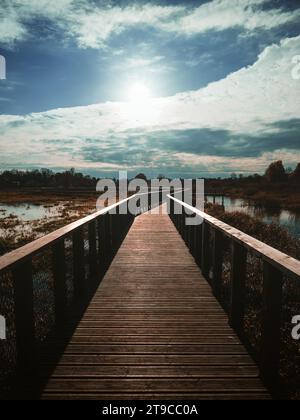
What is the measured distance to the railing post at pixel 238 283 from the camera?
3488mm

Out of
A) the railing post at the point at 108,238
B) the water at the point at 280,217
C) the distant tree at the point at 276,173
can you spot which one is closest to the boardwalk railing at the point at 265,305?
the railing post at the point at 108,238

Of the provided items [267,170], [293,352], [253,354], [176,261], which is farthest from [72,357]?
[267,170]

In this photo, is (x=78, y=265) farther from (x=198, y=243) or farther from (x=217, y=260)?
(x=198, y=243)

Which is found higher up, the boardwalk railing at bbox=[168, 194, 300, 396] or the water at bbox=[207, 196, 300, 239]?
the boardwalk railing at bbox=[168, 194, 300, 396]

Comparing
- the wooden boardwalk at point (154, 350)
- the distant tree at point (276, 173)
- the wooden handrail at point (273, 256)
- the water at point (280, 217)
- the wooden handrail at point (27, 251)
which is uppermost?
the distant tree at point (276, 173)

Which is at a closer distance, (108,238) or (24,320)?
(24,320)

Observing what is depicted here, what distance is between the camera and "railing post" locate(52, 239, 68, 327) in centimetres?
358

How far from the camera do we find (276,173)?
108 meters

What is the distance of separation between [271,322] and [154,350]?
1.16 meters

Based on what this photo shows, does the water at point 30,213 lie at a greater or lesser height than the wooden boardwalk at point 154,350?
lesser

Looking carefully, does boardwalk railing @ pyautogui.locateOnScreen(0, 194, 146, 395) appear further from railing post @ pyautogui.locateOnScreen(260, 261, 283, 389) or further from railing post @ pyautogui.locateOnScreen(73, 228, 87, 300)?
railing post @ pyautogui.locateOnScreen(260, 261, 283, 389)

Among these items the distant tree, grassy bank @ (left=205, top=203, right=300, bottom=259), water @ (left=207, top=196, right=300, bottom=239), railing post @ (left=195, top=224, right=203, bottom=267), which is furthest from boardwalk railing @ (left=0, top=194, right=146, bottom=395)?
the distant tree

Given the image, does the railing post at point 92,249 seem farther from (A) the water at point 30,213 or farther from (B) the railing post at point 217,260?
(A) the water at point 30,213

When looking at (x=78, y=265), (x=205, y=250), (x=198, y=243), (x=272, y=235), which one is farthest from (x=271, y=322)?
(x=272, y=235)
